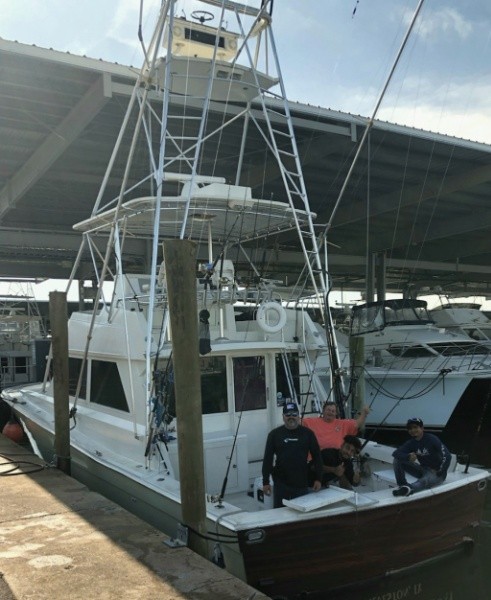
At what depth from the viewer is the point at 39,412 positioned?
32.4 feet

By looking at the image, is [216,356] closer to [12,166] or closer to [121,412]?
[121,412]

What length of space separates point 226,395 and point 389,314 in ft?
34.2

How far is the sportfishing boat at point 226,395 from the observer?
4973mm

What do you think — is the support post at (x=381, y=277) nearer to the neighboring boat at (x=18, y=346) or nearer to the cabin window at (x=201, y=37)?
the neighboring boat at (x=18, y=346)

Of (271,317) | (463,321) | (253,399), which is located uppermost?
(271,317)

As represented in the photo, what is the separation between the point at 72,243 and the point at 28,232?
5.23 feet

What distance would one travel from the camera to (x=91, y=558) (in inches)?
184

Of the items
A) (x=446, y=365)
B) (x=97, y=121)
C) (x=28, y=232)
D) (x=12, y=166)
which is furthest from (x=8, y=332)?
(x=446, y=365)

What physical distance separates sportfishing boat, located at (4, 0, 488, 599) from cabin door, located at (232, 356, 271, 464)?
0.7 inches

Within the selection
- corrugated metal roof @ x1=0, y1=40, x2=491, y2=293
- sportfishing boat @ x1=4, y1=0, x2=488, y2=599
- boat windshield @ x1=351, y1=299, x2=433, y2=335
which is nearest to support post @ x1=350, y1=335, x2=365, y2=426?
corrugated metal roof @ x1=0, y1=40, x2=491, y2=293

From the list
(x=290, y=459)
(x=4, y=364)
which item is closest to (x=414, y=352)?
(x=290, y=459)

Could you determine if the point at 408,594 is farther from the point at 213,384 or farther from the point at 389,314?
the point at 389,314

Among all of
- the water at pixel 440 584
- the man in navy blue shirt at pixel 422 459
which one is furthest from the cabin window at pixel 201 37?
the water at pixel 440 584

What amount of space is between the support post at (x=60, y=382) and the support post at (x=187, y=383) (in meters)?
3.09
